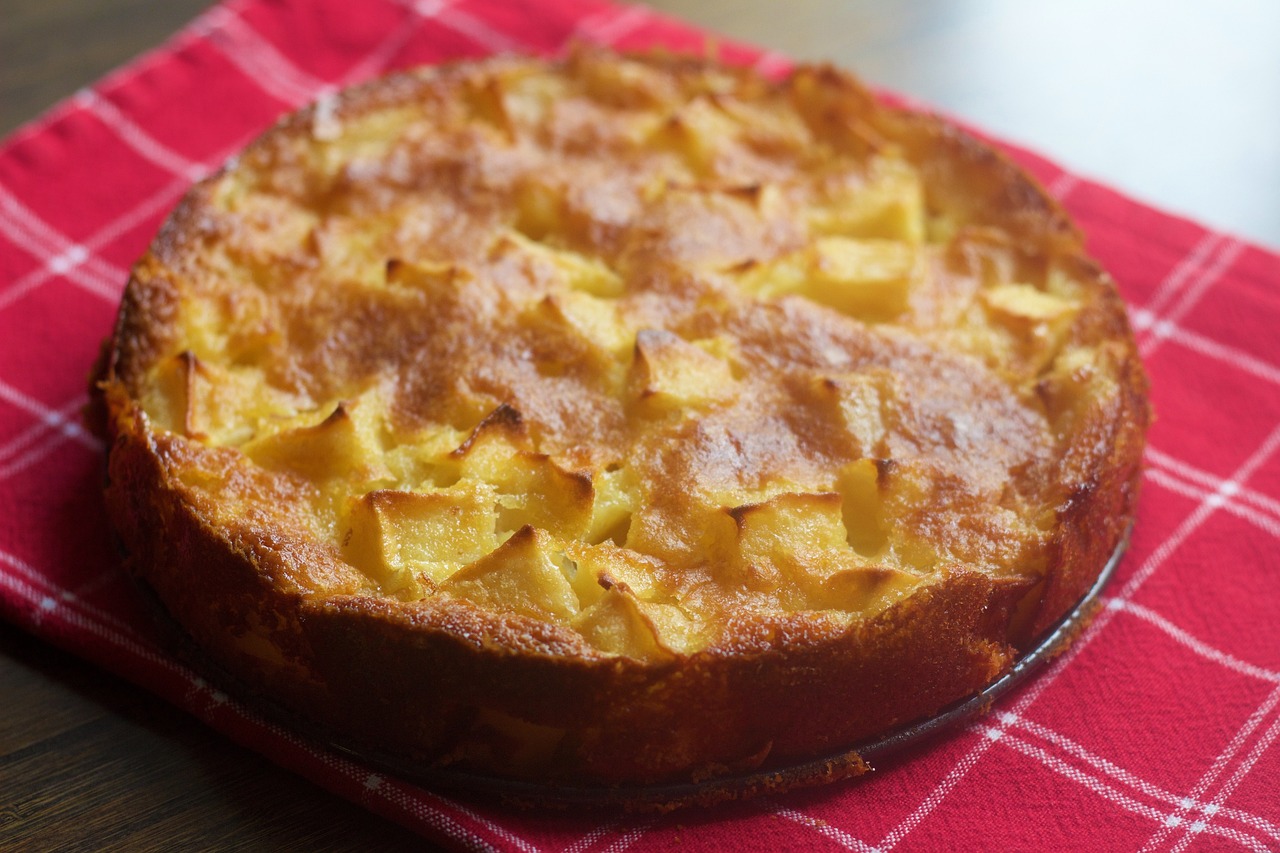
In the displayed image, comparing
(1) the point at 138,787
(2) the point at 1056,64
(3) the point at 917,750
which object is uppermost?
(2) the point at 1056,64

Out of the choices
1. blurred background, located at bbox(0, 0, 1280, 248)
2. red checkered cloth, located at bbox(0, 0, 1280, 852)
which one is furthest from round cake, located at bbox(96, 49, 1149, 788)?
blurred background, located at bbox(0, 0, 1280, 248)

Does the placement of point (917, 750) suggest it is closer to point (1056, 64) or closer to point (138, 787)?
point (138, 787)

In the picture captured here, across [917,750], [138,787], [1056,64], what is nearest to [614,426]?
[917,750]

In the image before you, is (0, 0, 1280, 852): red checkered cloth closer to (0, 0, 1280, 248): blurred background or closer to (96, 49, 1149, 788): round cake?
(96, 49, 1149, 788): round cake

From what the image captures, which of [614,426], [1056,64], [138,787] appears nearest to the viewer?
[138,787]

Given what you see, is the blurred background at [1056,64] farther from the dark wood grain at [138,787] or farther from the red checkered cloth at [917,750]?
the dark wood grain at [138,787]

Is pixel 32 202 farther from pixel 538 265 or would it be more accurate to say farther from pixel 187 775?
pixel 187 775
